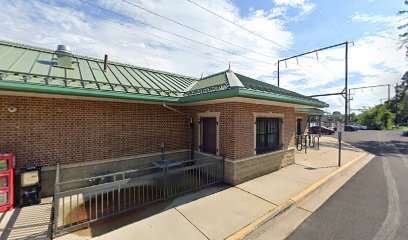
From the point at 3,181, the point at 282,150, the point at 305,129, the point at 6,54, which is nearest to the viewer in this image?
the point at 3,181

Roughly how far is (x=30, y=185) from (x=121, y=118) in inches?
123

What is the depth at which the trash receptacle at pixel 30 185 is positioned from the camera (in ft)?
16.4

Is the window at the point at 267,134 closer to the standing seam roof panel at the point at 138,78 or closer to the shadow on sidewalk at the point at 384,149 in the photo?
the standing seam roof panel at the point at 138,78

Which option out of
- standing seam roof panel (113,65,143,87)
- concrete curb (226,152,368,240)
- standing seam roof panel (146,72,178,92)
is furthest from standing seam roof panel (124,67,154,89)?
concrete curb (226,152,368,240)

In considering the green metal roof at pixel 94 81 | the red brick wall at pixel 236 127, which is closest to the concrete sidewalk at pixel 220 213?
the red brick wall at pixel 236 127

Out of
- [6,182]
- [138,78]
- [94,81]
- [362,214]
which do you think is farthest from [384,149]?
[6,182]

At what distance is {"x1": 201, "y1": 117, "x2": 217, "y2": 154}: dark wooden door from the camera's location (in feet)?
24.5

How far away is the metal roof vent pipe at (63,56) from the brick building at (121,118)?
30 millimetres

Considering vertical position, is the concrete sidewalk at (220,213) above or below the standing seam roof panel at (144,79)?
below

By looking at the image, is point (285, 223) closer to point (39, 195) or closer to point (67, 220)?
point (67, 220)

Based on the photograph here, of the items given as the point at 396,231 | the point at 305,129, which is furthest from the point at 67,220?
the point at 305,129

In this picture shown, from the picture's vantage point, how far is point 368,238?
3.74 meters

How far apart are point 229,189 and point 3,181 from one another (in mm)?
A: 6090

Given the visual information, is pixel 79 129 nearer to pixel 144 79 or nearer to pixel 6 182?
pixel 6 182
